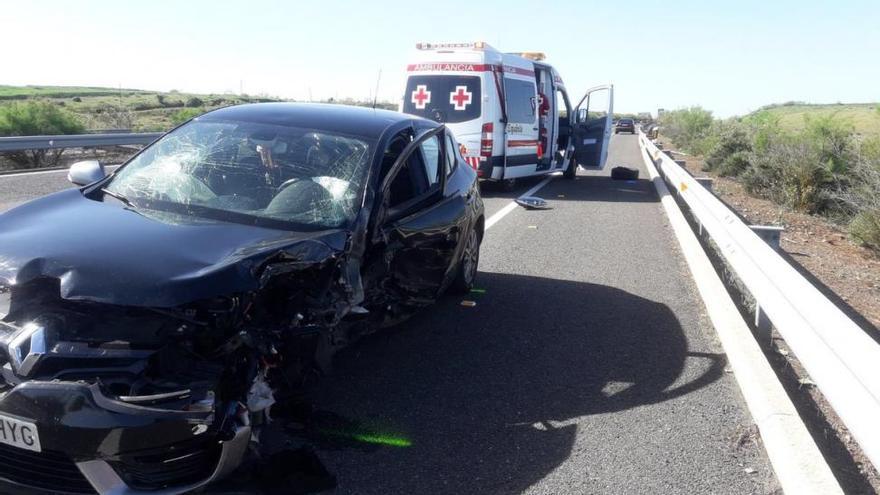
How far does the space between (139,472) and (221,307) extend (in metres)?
0.72

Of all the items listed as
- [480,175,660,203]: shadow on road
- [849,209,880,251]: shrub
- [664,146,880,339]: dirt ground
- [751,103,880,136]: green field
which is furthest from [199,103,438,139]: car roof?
[751,103,880,136]: green field

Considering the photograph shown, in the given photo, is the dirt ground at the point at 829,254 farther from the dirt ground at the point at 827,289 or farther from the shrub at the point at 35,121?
the shrub at the point at 35,121

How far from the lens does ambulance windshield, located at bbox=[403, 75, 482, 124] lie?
13828 millimetres

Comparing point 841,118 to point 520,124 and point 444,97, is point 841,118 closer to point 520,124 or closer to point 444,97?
point 520,124

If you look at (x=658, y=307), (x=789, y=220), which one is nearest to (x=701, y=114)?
(x=789, y=220)

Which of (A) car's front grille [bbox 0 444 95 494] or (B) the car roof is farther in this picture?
(B) the car roof

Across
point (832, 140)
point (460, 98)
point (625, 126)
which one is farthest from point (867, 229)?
point (625, 126)

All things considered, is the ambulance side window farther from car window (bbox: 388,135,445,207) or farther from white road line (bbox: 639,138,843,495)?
car window (bbox: 388,135,445,207)

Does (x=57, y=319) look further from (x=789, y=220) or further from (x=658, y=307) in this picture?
(x=789, y=220)

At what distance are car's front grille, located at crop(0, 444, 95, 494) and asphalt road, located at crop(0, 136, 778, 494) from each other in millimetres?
1088

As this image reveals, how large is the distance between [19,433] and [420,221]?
284 cm

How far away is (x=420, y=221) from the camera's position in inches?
200

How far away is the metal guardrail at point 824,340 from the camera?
3.00m

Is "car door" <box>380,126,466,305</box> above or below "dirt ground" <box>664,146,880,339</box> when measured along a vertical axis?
above
